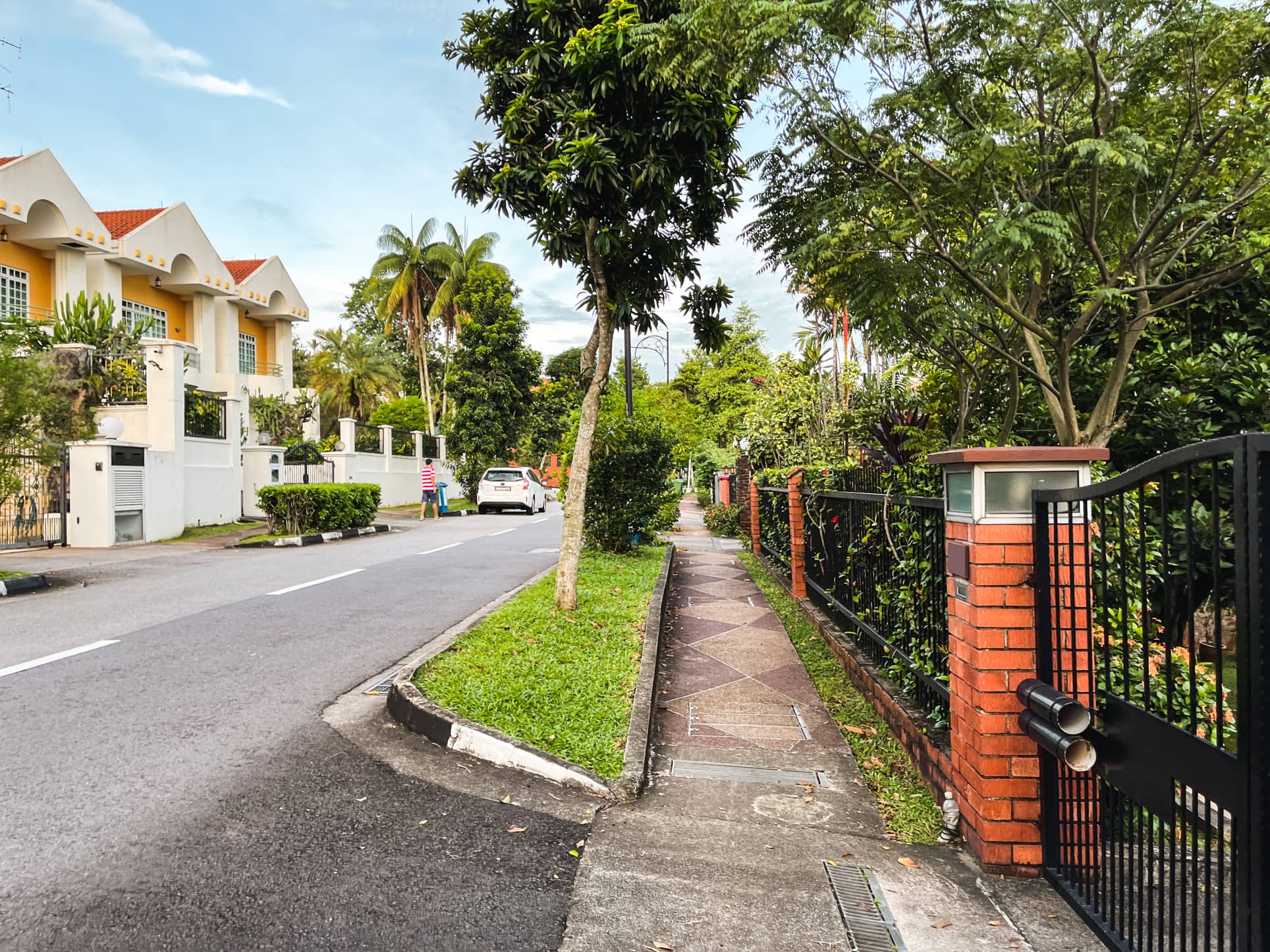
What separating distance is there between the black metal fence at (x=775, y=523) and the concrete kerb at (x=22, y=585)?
9.51 metres

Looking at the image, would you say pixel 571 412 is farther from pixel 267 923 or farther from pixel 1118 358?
pixel 267 923

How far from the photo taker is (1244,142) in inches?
212

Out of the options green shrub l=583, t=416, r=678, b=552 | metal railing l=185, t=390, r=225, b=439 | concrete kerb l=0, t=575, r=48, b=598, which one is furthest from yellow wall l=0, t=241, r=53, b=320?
green shrub l=583, t=416, r=678, b=552

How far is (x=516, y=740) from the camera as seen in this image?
13.6 feet

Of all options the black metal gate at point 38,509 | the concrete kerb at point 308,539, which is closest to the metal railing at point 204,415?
the black metal gate at point 38,509

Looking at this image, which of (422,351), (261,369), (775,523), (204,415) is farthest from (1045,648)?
(422,351)

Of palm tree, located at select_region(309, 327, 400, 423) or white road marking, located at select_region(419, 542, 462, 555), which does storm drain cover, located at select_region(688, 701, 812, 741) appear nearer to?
white road marking, located at select_region(419, 542, 462, 555)

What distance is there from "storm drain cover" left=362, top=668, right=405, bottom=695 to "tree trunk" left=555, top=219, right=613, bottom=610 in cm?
205

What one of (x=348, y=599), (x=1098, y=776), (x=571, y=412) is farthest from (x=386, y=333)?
(x=1098, y=776)

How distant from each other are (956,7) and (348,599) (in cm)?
776

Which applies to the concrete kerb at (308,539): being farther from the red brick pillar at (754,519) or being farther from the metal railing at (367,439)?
the metal railing at (367,439)

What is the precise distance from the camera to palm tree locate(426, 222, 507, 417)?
38.2 metres

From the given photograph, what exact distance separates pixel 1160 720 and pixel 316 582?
9.56 meters

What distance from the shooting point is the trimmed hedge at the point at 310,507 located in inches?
658
